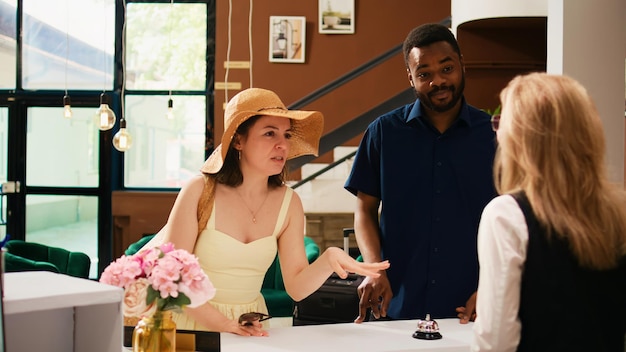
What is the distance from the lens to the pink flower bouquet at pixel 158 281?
1876mm

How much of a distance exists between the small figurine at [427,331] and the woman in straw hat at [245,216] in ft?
1.21

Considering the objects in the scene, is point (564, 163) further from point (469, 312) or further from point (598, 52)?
point (598, 52)

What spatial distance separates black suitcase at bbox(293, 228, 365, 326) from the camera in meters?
4.93

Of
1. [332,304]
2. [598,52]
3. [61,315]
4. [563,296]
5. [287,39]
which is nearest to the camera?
[563,296]

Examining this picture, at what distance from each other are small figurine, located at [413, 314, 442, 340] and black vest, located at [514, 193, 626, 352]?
712 mm

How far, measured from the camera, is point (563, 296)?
1636 millimetres

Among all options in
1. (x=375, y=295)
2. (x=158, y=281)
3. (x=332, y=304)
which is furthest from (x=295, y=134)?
(x=332, y=304)

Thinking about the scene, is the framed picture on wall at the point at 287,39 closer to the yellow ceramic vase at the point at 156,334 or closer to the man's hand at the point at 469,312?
the man's hand at the point at 469,312

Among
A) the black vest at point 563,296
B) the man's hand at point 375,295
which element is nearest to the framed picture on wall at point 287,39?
the man's hand at point 375,295

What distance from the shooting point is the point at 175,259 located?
1.90 m

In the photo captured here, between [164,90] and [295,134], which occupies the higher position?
[164,90]

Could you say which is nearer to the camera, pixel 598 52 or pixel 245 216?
pixel 245 216

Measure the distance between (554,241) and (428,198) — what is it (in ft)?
3.75

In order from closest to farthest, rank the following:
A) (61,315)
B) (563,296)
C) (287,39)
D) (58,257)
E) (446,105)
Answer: (563,296)
(61,315)
(446,105)
(58,257)
(287,39)
